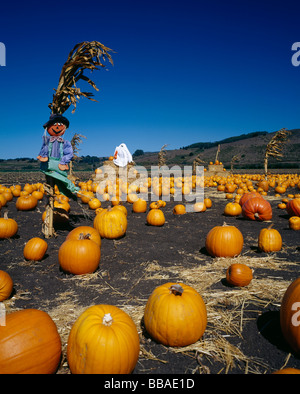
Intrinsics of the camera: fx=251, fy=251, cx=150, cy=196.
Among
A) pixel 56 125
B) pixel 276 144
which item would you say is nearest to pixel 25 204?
pixel 56 125

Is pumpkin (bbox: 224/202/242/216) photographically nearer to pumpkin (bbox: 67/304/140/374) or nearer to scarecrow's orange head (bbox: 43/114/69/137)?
scarecrow's orange head (bbox: 43/114/69/137)

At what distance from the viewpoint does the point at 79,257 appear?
4238 millimetres

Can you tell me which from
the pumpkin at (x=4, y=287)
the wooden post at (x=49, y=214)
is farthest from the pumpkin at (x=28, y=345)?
the wooden post at (x=49, y=214)

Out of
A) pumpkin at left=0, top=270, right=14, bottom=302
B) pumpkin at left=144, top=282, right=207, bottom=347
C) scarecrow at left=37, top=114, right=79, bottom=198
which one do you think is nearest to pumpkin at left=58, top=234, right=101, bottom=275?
pumpkin at left=0, top=270, right=14, bottom=302

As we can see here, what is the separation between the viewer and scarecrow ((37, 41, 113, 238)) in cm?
602

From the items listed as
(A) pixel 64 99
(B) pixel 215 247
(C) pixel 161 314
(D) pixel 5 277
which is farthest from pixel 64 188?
(C) pixel 161 314

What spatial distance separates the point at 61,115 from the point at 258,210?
6550 mm

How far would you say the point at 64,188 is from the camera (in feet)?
22.5

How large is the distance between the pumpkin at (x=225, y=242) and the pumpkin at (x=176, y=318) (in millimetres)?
2382

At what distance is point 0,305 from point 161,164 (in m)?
20.4

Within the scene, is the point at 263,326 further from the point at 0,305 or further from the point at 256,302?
the point at 0,305

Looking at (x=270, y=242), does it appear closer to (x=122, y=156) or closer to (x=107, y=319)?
(x=107, y=319)

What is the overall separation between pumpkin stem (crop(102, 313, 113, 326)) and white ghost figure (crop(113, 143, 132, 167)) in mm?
14692
